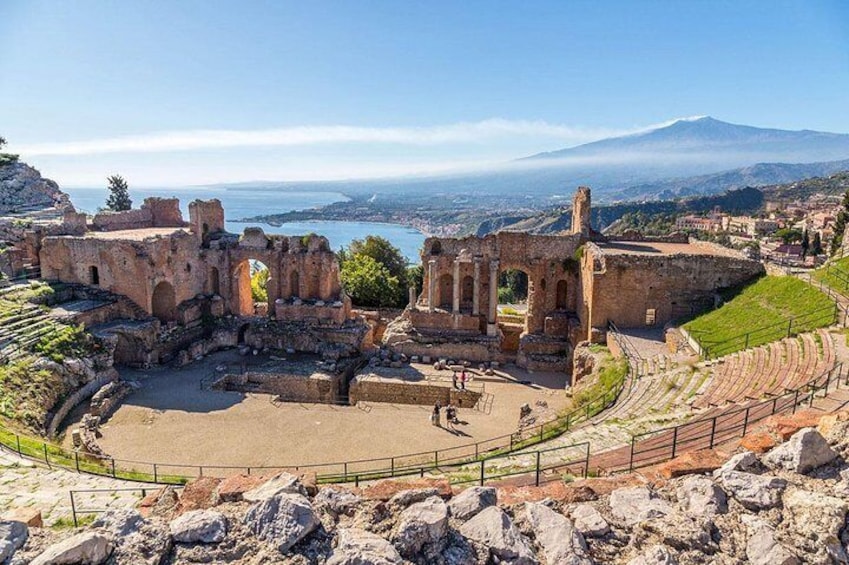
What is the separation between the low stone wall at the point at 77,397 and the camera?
20250mm

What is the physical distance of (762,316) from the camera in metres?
21.9

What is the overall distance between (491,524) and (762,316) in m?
20.3

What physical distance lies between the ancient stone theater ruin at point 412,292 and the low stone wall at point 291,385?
246cm

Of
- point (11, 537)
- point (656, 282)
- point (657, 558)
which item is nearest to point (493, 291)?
point (656, 282)

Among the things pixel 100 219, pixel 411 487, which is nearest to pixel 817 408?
pixel 411 487

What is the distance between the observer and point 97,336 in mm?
25594

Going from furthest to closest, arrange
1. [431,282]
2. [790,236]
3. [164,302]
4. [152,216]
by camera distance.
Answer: [790,236] → [152,216] → [164,302] → [431,282]

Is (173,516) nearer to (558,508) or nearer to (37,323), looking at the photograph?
(558,508)

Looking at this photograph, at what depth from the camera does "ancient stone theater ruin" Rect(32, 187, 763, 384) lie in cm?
2689

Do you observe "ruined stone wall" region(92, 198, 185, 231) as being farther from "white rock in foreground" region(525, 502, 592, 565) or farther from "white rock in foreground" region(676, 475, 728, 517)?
"white rock in foreground" region(676, 475, 728, 517)

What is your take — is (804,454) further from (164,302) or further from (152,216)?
(152,216)

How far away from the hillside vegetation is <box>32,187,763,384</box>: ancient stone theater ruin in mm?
2100

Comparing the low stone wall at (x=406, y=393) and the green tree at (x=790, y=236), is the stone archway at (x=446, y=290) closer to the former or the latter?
the low stone wall at (x=406, y=393)

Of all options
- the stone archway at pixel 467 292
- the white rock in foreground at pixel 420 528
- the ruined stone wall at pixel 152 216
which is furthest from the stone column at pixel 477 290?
the white rock in foreground at pixel 420 528
